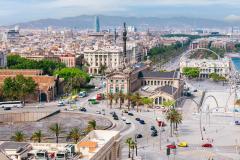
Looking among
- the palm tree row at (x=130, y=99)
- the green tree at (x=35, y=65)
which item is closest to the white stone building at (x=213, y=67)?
the green tree at (x=35, y=65)

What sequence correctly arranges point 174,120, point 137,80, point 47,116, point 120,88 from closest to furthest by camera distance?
point 174,120, point 47,116, point 120,88, point 137,80

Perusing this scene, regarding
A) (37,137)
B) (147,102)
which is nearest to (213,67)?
(147,102)

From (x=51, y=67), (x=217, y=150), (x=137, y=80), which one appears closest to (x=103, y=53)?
(x=51, y=67)

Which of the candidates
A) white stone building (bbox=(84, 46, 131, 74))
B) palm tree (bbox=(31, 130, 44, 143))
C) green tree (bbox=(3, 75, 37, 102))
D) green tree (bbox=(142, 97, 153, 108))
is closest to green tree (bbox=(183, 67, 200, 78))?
→ white stone building (bbox=(84, 46, 131, 74))

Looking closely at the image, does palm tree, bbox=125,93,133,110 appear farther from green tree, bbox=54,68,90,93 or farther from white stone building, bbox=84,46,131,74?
white stone building, bbox=84,46,131,74

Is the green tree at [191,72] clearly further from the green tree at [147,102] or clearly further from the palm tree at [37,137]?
the palm tree at [37,137]

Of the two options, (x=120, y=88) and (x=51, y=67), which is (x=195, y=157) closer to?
(x=120, y=88)
